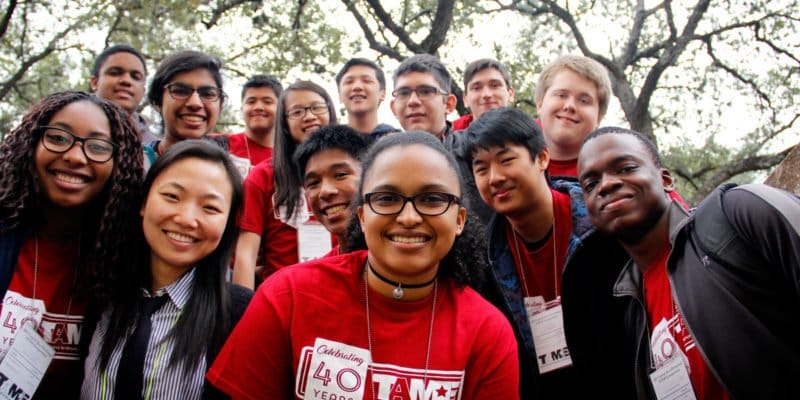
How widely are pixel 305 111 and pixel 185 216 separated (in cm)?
184

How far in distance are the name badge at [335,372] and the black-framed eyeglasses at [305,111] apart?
235cm

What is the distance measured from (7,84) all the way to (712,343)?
1254 cm

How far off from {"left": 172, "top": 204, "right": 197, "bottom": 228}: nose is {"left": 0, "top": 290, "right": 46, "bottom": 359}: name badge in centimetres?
69

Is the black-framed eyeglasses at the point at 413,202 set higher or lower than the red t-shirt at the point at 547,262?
higher

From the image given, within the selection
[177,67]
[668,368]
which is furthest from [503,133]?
[177,67]

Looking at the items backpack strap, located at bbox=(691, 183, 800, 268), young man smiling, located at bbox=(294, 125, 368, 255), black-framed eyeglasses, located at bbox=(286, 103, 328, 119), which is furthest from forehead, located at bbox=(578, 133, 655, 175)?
black-framed eyeglasses, located at bbox=(286, 103, 328, 119)

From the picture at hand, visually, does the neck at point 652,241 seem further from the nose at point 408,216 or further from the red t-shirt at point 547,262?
the nose at point 408,216

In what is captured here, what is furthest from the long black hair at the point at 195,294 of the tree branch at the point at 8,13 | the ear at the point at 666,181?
the tree branch at the point at 8,13

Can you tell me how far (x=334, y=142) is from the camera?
125 inches

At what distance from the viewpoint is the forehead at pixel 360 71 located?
4707mm

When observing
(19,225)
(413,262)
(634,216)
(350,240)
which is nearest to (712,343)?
(634,216)

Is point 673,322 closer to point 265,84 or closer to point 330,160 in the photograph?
point 330,160

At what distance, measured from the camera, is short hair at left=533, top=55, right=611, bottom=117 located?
3.83 m

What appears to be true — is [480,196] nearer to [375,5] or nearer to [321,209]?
[321,209]
